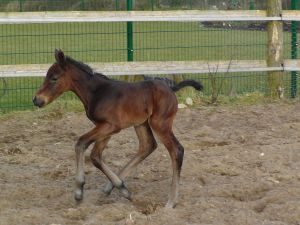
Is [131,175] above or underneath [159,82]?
underneath

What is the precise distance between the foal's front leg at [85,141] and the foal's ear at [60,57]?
653mm

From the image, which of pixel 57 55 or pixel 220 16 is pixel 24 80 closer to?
pixel 220 16

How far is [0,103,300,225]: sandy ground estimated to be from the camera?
570cm

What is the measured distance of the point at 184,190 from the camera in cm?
650

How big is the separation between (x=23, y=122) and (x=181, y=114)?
2.29 metres

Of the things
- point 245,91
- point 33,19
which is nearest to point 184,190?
point 33,19

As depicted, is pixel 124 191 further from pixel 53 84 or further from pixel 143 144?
pixel 53 84

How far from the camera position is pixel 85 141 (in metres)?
5.96

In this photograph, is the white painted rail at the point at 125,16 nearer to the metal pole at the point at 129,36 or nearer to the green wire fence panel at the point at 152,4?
the metal pole at the point at 129,36

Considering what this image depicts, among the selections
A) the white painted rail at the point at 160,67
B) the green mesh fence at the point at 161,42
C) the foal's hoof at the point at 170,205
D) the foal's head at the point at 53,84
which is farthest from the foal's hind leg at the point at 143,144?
the green mesh fence at the point at 161,42

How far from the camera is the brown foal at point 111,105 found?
605 centimetres

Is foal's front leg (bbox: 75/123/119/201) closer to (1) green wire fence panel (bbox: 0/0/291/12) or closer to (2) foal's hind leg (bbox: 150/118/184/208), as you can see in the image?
(2) foal's hind leg (bbox: 150/118/184/208)

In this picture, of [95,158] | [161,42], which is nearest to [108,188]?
[95,158]

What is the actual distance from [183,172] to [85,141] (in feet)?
5.08
